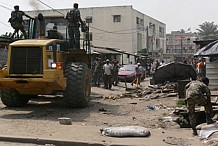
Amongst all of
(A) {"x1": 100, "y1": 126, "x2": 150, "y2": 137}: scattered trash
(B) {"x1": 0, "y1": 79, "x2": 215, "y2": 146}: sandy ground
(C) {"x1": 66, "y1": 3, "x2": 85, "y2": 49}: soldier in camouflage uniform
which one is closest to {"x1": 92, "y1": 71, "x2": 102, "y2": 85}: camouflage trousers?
(B) {"x1": 0, "y1": 79, "x2": 215, "y2": 146}: sandy ground

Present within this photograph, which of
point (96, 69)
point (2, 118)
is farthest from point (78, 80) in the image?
point (96, 69)

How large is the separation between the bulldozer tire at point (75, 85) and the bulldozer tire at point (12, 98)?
1845mm

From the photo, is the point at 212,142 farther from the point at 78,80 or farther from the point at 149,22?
the point at 149,22

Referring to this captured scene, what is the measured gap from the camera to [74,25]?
528 inches

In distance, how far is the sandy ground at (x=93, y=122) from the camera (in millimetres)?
7930

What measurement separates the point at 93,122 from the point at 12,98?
3726 millimetres

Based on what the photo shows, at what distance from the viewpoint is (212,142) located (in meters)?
7.41

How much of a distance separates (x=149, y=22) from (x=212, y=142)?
61.1 metres

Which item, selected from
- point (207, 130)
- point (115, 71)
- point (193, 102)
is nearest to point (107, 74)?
point (115, 71)

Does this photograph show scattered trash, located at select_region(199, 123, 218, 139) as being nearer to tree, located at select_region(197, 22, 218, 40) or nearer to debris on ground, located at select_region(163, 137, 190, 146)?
debris on ground, located at select_region(163, 137, 190, 146)

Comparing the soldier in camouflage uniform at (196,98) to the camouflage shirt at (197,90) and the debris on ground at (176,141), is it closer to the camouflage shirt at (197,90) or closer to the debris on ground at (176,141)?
the camouflage shirt at (197,90)

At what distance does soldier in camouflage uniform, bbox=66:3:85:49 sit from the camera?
13.3 metres

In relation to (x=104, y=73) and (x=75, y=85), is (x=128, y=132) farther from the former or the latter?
(x=104, y=73)

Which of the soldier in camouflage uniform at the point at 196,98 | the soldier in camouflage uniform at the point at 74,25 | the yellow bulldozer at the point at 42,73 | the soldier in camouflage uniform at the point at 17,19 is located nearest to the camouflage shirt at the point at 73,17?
the soldier in camouflage uniform at the point at 74,25
